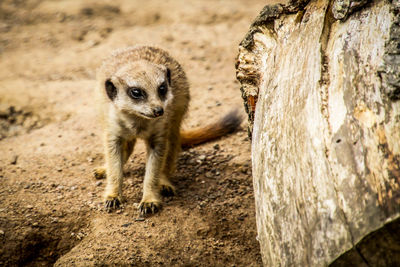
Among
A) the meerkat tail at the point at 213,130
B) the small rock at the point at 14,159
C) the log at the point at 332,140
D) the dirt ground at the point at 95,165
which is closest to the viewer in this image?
the log at the point at 332,140

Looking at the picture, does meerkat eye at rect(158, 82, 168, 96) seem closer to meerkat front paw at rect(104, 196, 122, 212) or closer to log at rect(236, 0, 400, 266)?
meerkat front paw at rect(104, 196, 122, 212)

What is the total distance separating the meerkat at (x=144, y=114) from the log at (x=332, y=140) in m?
0.98

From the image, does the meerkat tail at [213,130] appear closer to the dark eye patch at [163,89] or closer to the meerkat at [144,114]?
the meerkat at [144,114]

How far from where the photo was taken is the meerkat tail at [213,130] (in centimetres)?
371

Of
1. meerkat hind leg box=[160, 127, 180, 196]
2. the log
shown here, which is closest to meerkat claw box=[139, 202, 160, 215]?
→ meerkat hind leg box=[160, 127, 180, 196]

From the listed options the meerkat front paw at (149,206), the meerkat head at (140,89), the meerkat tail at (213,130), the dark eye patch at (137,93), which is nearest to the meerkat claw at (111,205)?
the meerkat front paw at (149,206)

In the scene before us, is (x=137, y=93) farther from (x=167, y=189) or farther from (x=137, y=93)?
(x=167, y=189)

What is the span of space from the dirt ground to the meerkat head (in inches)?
27.5

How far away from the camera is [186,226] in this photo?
9.12ft

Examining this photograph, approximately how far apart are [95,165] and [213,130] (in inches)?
41.3

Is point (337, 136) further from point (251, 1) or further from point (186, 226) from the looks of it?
point (251, 1)

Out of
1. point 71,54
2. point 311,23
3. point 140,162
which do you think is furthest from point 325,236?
point 71,54

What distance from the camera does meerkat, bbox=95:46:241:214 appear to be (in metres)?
2.97

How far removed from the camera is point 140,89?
2.95 m
